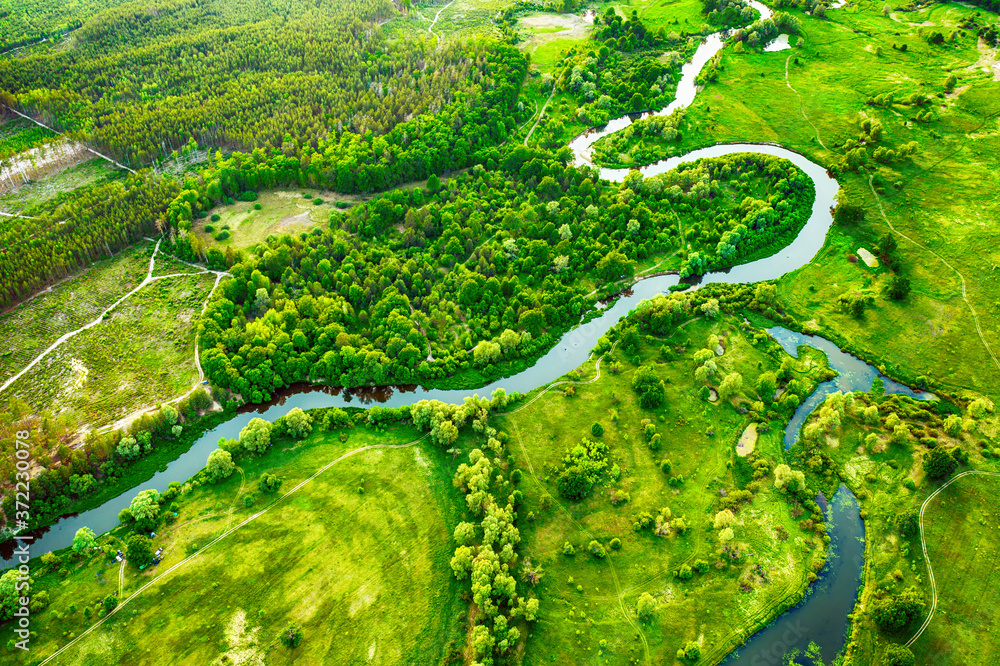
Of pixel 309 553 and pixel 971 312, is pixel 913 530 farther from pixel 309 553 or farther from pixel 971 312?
pixel 309 553

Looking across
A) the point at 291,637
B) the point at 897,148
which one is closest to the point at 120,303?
the point at 291,637

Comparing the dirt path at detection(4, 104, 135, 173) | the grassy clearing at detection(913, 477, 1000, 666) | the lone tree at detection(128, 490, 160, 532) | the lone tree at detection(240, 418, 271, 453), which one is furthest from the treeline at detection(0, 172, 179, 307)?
the grassy clearing at detection(913, 477, 1000, 666)

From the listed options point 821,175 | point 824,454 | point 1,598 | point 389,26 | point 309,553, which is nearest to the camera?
point 1,598

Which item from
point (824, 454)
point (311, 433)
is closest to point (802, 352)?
point (824, 454)

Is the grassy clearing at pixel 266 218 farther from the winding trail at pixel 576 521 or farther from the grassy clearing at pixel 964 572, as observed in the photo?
the grassy clearing at pixel 964 572

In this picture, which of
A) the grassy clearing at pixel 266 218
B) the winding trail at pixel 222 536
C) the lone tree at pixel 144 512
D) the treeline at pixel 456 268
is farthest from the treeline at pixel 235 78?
the lone tree at pixel 144 512

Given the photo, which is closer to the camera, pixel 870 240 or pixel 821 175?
pixel 870 240

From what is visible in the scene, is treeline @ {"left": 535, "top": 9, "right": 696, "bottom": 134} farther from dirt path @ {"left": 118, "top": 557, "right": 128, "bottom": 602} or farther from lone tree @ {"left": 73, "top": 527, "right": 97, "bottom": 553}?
dirt path @ {"left": 118, "top": 557, "right": 128, "bottom": 602}

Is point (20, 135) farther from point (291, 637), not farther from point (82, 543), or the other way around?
point (291, 637)
